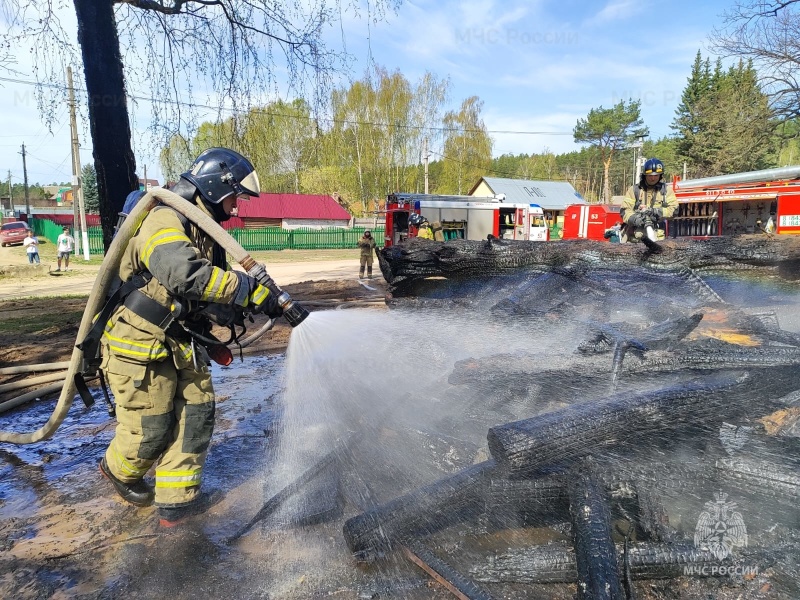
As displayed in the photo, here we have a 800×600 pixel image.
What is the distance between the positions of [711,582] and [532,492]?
2.26 feet

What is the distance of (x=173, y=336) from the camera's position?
2584mm

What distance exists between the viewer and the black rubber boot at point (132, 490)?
2.68m

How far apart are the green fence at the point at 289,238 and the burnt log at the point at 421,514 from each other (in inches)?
1043

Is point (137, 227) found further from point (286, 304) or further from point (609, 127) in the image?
point (609, 127)

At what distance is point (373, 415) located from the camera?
347 cm

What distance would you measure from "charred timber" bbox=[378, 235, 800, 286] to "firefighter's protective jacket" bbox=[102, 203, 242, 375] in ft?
11.6

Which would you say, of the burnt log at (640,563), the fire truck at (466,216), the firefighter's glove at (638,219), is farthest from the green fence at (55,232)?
the burnt log at (640,563)

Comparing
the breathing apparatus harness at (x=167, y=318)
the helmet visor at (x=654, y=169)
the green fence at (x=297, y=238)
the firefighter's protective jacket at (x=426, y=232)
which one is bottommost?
the green fence at (x=297, y=238)

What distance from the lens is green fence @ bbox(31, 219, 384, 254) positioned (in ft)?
93.8

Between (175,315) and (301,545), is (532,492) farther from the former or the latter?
(175,315)

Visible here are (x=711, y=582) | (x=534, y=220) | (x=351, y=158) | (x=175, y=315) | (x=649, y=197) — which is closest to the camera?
(x=711, y=582)

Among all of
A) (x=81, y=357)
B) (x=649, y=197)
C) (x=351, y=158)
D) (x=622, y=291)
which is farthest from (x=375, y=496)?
(x=351, y=158)

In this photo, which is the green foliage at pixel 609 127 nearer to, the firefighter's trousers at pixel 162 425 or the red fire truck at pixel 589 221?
the red fire truck at pixel 589 221

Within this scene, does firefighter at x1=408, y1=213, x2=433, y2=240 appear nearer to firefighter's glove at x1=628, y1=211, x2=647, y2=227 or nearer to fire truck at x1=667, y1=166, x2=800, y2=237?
fire truck at x1=667, y1=166, x2=800, y2=237
